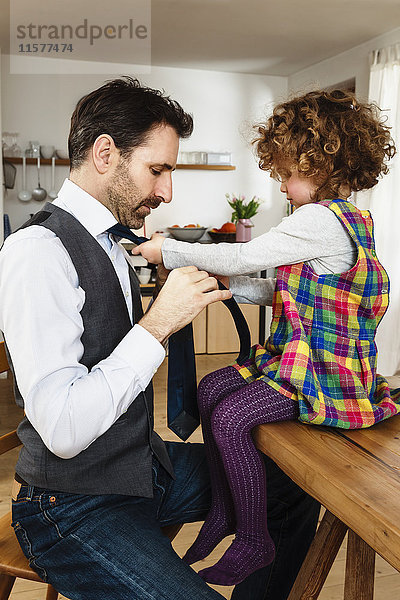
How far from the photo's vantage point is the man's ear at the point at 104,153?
1384mm

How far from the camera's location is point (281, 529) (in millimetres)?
1578

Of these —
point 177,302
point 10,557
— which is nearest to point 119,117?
point 177,302

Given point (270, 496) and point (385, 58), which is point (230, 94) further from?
point (270, 496)

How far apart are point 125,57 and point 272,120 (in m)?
4.23

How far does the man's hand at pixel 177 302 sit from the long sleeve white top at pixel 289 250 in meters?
0.20

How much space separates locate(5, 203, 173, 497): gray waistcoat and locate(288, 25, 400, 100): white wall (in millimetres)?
3797

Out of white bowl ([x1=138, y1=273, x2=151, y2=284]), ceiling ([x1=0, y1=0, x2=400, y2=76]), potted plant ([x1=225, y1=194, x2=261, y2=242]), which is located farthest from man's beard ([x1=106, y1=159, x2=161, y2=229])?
potted plant ([x1=225, y1=194, x2=261, y2=242])

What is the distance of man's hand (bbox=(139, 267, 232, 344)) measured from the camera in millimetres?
1245

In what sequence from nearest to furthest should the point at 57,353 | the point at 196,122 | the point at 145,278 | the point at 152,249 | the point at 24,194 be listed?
the point at 57,353, the point at 152,249, the point at 145,278, the point at 24,194, the point at 196,122

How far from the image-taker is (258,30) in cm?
464

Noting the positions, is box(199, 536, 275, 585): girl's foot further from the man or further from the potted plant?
the potted plant

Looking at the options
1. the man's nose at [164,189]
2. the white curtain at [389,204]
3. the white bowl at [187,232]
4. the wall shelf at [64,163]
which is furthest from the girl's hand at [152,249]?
the wall shelf at [64,163]

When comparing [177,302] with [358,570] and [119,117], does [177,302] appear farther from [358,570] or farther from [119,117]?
[358,570]

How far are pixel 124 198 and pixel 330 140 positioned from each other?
0.55 meters
